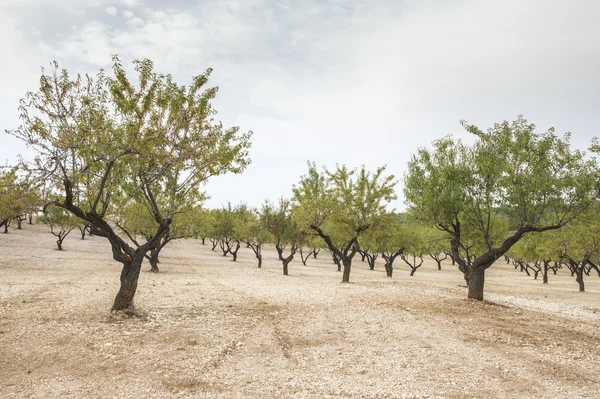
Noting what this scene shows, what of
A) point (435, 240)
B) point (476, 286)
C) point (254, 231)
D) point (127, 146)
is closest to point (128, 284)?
point (127, 146)

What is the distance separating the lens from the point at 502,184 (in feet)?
62.8

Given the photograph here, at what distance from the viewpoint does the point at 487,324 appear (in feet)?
49.6

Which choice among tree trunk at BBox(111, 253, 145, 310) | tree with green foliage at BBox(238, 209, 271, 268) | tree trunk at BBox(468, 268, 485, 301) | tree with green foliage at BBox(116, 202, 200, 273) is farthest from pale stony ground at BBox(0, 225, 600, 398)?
tree with green foliage at BBox(238, 209, 271, 268)

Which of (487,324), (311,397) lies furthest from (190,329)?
(487,324)

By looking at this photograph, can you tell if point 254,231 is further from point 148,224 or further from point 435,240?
point 435,240

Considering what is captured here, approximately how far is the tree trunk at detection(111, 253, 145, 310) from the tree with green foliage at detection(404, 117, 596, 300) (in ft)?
53.3

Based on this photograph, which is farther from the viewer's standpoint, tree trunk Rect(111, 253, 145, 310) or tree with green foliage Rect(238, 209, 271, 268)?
tree with green foliage Rect(238, 209, 271, 268)

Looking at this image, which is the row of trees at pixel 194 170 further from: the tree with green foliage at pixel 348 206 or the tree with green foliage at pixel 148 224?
the tree with green foliage at pixel 148 224

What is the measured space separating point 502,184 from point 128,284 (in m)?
19.1

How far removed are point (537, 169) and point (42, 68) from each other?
73.9 feet

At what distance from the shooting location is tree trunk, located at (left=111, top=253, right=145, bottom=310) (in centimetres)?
1405

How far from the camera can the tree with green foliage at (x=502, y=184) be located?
1827cm

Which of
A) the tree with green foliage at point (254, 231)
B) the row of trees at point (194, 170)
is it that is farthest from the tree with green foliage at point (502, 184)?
the tree with green foliage at point (254, 231)

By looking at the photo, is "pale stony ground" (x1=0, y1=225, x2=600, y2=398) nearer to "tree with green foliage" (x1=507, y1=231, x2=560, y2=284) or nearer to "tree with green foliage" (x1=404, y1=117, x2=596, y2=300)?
"tree with green foliage" (x1=404, y1=117, x2=596, y2=300)
